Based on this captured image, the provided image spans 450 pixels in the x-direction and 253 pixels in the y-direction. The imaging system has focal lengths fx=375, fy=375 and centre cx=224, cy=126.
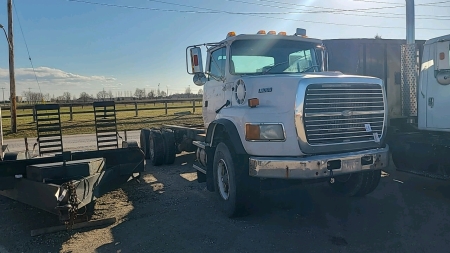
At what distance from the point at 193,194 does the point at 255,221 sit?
6.07 ft

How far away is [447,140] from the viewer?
6.19 m

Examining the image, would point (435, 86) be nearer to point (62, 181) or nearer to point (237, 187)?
point (237, 187)

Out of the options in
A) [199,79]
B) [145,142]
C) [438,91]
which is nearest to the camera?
[438,91]

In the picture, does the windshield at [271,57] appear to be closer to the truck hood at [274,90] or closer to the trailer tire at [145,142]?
the truck hood at [274,90]

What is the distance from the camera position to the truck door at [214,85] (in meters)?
6.31

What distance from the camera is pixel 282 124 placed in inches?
187

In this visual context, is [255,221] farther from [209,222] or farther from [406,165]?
[406,165]

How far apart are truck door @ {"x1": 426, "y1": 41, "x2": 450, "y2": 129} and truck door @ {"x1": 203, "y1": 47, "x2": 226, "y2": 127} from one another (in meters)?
3.60

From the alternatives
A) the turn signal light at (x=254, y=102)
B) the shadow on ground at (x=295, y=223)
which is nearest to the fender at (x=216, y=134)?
the turn signal light at (x=254, y=102)

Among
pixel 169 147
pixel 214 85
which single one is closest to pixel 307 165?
pixel 214 85

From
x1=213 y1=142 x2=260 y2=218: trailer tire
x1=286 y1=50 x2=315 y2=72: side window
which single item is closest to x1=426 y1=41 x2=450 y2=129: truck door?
x1=286 y1=50 x2=315 y2=72: side window

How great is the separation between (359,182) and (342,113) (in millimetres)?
1706

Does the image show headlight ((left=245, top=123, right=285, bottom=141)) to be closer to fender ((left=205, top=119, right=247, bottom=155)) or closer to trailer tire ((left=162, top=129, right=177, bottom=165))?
fender ((left=205, top=119, right=247, bottom=155))

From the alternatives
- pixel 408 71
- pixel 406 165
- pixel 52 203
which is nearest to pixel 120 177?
pixel 52 203
